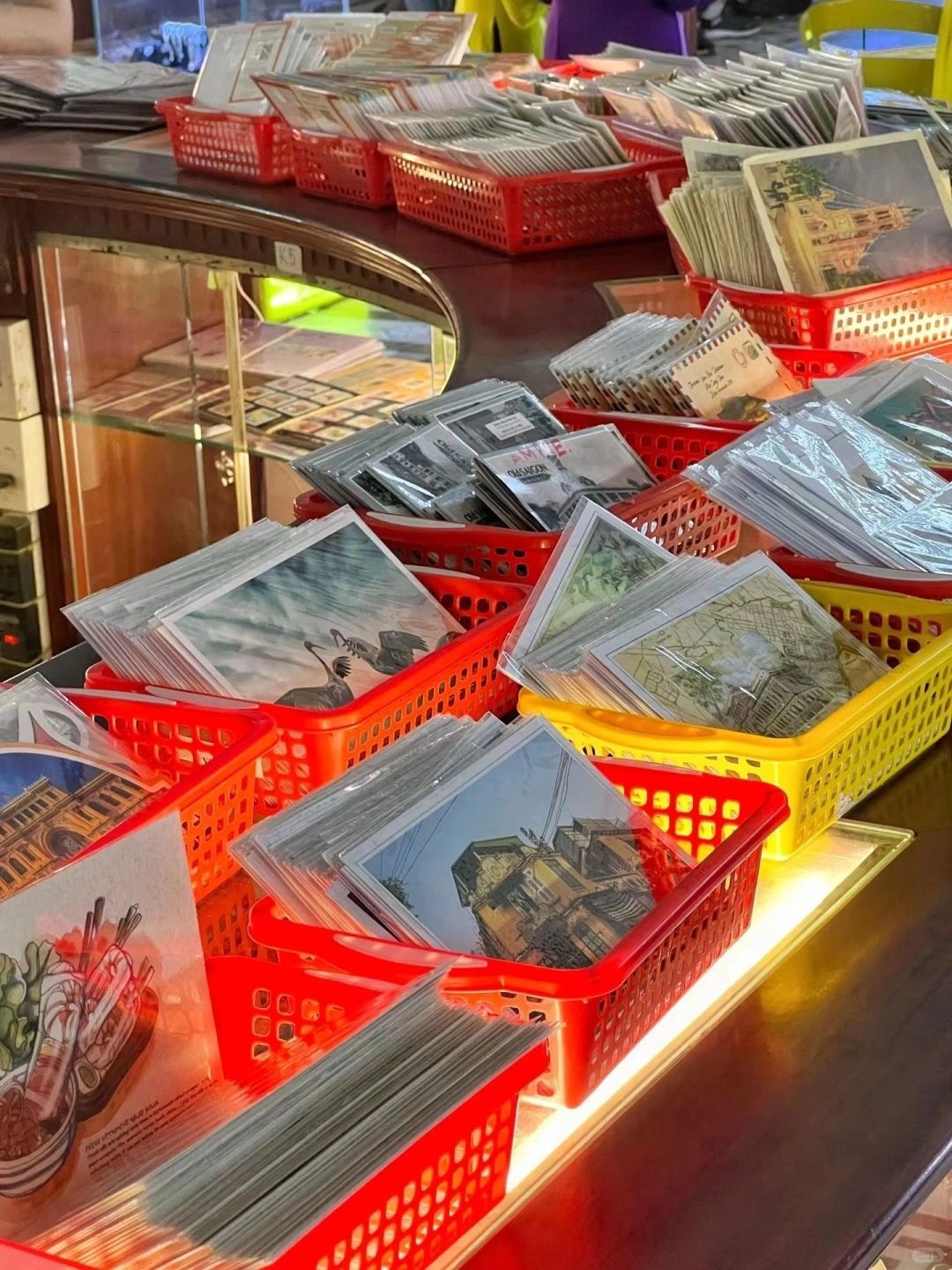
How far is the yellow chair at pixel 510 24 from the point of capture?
609 cm

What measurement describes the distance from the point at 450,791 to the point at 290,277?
2380mm

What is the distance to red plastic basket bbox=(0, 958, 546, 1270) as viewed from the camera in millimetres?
792

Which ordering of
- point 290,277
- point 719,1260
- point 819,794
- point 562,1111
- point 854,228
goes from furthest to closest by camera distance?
point 290,277, point 854,228, point 819,794, point 562,1111, point 719,1260


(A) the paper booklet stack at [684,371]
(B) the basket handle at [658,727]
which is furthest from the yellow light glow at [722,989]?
(A) the paper booklet stack at [684,371]

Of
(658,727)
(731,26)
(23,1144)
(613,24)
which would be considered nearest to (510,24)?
(613,24)

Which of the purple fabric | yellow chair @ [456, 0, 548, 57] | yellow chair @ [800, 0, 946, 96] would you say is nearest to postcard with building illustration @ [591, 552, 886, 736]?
yellow chair @ [800, 0, 946, 96]

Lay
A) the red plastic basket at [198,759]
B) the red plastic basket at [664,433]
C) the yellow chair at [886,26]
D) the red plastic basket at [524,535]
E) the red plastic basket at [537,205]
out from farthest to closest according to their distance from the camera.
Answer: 1. the yellow chair at [886,26]
2. the red plastic basket at [537,205]
3. the red plastic basket at [664,433]
4. the red plastic basket at [524,535]
5. the red plastic basket at [198,759]

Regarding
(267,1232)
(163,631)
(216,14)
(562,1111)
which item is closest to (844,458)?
(163,631)

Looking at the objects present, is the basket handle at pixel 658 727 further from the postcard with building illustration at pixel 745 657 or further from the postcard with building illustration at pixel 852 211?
the postcard with building illustration at pixel 852 211

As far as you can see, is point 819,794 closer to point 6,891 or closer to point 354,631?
point 354,631

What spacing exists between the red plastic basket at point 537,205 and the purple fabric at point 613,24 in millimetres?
1947

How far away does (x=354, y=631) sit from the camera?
4.79 feet

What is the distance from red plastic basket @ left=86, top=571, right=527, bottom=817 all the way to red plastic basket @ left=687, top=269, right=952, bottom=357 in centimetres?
88

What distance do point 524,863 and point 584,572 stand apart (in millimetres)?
427
